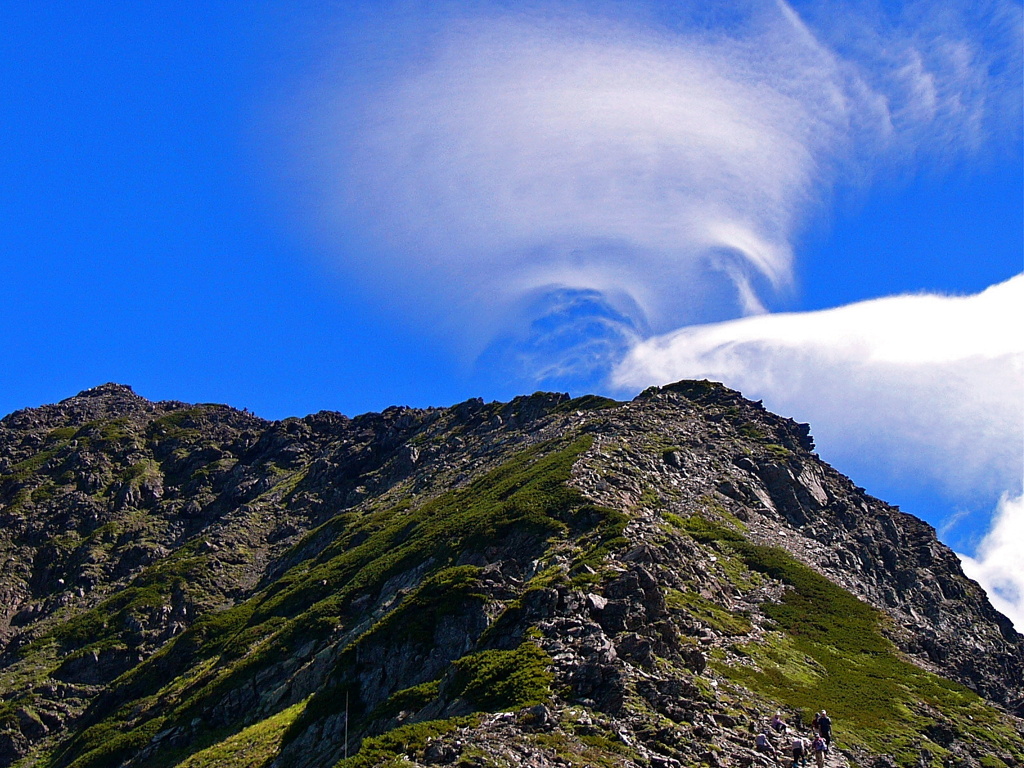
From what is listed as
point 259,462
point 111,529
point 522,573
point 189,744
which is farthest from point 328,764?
point 259,462

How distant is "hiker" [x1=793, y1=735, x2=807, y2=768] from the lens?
31392 mm

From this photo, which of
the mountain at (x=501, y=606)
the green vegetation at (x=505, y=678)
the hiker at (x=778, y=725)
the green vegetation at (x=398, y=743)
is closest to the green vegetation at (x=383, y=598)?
the green vegetation at (x=505, y=678)

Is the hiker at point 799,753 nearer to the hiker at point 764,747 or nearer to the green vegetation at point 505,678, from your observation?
the hiker at point 764,747

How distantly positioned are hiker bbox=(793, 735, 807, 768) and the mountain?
203cm

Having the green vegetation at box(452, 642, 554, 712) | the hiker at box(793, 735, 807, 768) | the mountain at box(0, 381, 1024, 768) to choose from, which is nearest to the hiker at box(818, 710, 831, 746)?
the hiker at box(793, 735, 807, 768)

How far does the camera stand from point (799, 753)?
31.6m

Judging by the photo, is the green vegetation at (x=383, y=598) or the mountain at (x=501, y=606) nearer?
the mountain at (x=501, y=606)

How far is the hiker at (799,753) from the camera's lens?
31392 mm

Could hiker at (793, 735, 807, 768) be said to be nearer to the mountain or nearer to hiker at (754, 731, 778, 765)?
hiker at (754, 731, 778, 765)

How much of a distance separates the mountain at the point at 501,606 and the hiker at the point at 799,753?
2.03 meters

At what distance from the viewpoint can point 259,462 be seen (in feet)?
532

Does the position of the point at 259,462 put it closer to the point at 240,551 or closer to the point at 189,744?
the point at 240,551

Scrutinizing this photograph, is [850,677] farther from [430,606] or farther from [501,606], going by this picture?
[430,606]

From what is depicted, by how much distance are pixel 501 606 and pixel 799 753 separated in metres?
22.7
